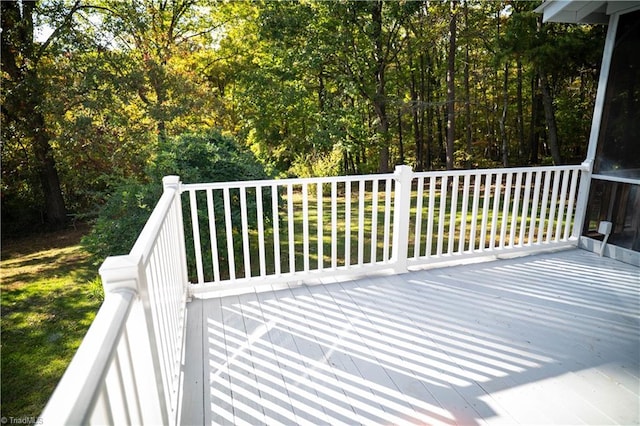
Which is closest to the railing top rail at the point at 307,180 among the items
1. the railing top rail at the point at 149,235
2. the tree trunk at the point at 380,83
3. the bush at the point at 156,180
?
the railing top rail at the point at 149,235

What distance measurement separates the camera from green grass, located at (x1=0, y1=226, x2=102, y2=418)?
9.60ft

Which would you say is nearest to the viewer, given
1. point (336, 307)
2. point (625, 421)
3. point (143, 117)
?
point (625, 421)

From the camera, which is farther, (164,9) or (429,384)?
(164,9)

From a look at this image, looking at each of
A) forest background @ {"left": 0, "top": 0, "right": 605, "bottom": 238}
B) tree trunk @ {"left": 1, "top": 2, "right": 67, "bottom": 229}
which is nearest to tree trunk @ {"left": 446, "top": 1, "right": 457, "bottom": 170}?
forest background @ {"left": 0, "top": 0, "right": 605, "bottom": 238}

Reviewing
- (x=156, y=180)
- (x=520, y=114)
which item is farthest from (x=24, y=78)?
(x=520, y=114)

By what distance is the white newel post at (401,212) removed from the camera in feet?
11.6

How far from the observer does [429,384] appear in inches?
85.3

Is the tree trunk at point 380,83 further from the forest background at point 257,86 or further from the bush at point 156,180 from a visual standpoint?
the bush at point 156,180

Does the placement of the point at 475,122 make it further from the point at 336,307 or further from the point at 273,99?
the point at 336,307

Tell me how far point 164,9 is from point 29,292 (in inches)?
353

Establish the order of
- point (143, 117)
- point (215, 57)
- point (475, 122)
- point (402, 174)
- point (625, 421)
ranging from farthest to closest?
1. point (475, 122)
2. point (215, 57)
3. point (143, 117)
4. point (402, 174)
5. point (625, 421)

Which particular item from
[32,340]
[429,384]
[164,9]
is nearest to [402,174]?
[429,384]

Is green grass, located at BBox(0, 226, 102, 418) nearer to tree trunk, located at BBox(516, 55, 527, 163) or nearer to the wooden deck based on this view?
the wooden deck

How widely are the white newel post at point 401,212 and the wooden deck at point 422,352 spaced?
8.3 inches
